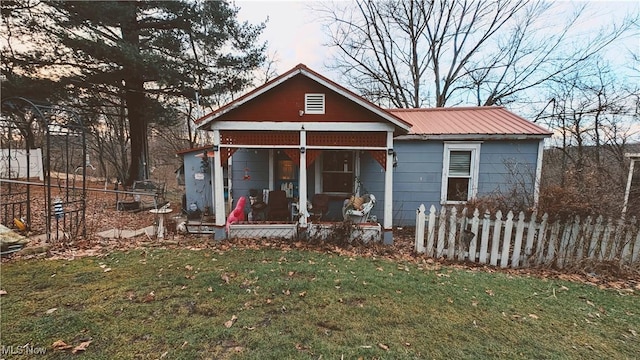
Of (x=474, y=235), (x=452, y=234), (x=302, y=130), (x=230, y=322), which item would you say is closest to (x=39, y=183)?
(x=302, y=130)

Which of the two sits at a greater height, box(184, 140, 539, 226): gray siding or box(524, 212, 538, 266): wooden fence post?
box(184, 140, 539, 226): gray siding

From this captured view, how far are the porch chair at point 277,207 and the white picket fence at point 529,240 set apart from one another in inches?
142

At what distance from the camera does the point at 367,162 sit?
822 centimetres

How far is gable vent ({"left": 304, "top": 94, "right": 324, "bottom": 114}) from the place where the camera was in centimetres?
607

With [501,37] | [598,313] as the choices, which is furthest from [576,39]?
[598,313]

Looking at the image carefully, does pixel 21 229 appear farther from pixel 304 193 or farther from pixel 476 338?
pixel 476 338

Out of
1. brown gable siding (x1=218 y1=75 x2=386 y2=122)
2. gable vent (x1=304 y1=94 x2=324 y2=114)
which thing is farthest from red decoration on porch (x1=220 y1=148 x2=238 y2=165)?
gable vent (x1=304 y1=94 x2=324 y2=114)

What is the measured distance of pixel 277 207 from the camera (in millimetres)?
7508

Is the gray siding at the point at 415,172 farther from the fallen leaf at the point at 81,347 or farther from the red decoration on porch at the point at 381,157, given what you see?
the fallen leaf at the point at 81,347

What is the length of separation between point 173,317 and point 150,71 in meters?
10.4

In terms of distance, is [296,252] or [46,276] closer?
[46,276]

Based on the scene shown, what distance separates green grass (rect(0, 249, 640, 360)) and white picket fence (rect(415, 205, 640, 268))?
2.16ft

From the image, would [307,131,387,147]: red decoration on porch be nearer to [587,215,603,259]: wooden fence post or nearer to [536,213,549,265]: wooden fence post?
[536,213,549,265]: wooden fence post

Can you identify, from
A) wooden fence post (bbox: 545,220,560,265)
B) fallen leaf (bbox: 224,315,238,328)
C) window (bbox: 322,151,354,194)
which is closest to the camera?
fallen leaf (bbox: 224,315,238,328)
